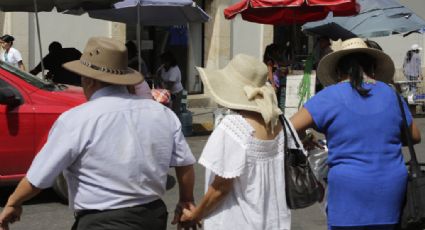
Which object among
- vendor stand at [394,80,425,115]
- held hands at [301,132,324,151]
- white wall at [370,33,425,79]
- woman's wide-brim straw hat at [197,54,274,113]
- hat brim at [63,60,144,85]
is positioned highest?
hat brim at [63,60,144,85]

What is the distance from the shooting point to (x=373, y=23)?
1231 centimetres

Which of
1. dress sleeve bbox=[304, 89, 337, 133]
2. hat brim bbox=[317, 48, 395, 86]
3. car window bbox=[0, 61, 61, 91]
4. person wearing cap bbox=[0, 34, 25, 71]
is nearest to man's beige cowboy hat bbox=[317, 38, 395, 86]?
hat brim bbox=[317, 48, 395, 86]

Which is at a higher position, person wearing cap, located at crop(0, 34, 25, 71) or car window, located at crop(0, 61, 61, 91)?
car window, located at crop(0, 61, 61, 91)

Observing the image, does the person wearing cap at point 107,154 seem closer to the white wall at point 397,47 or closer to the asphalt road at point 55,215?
the asphalt road at point 55,215

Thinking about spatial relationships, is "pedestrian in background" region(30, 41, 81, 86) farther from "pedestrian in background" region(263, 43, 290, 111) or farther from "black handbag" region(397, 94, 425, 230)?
"black handbag" region(397, 94, 425, 230)

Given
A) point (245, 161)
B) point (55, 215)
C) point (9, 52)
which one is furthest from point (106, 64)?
point (9, 52)

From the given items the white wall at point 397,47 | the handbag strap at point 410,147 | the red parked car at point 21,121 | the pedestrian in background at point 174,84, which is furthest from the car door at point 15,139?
the white wall at point 397,47

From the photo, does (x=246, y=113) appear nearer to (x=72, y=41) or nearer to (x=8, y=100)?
(x=8, y=100)

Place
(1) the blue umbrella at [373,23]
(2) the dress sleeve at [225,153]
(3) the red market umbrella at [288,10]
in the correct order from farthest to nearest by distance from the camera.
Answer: (1) the blue umbrella at [373,23] < (3) the red market umbrella at [288,10] < (2) the dress sleeve at [225,153]

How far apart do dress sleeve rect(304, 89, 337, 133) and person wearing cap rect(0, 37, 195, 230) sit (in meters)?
0.72

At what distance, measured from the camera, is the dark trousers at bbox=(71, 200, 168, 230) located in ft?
10.2

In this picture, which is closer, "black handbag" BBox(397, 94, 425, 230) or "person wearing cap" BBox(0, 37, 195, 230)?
"person wearing cap" BBox(0, 37, 195, 230)

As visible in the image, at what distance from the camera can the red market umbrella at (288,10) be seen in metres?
11.6

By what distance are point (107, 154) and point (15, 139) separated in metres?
4.23
